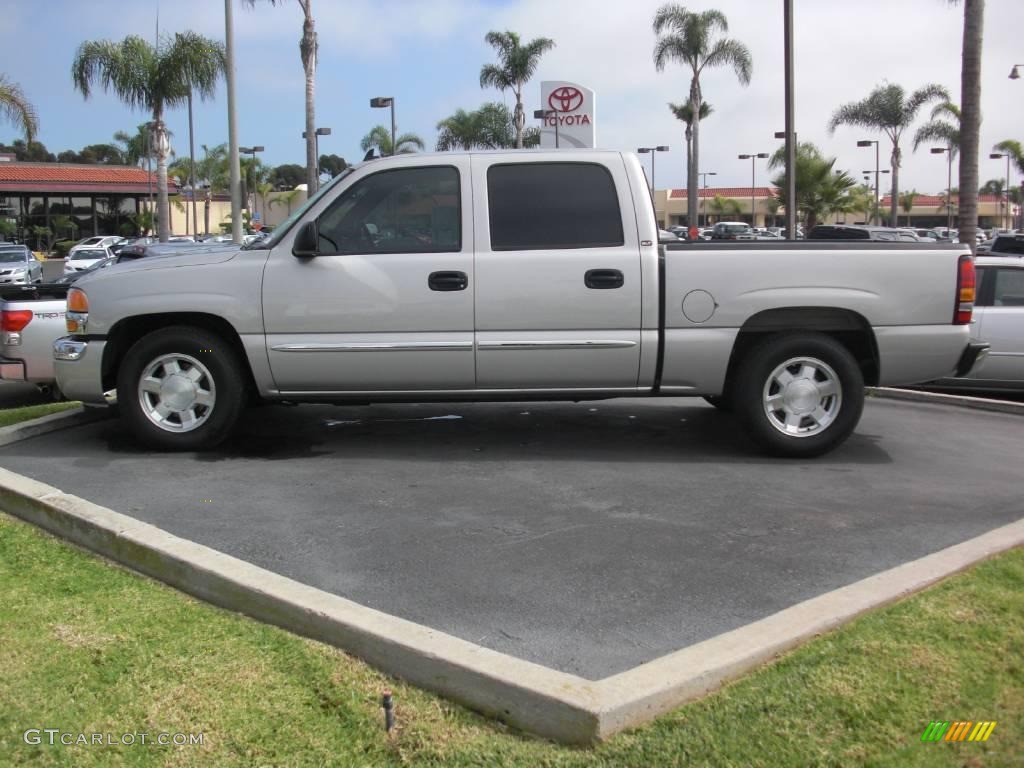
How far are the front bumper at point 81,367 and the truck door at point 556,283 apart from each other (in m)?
2.50

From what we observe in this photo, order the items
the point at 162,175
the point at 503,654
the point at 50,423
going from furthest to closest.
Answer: the point at 162,175, the point at 50,423, the point at 503,654

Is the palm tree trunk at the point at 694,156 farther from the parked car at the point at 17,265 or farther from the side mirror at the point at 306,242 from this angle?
the side mirror at the point at 306,242

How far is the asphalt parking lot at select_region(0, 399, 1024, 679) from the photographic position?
13.1ft

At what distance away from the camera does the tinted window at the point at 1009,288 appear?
9.76 metres

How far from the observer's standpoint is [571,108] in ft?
58.4

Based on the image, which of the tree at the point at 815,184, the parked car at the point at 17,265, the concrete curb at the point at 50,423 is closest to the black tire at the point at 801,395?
the concrete curb at the point at 50,423

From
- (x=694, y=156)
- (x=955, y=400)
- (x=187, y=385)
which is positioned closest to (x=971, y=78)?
(x=955, y=400)

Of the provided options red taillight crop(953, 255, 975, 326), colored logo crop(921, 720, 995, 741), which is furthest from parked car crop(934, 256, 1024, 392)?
colored logo crop(921, 720, 995, 741)

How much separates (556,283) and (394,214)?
1.15 meters

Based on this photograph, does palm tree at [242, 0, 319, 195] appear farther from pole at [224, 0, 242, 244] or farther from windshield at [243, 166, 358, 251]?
windshield at [243, 166, 358, 251]

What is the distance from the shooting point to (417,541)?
4758 mm

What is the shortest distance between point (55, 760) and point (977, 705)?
2830mm

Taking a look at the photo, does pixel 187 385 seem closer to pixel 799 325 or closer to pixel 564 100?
pixel 799 325

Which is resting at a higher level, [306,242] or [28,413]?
[306,242]
